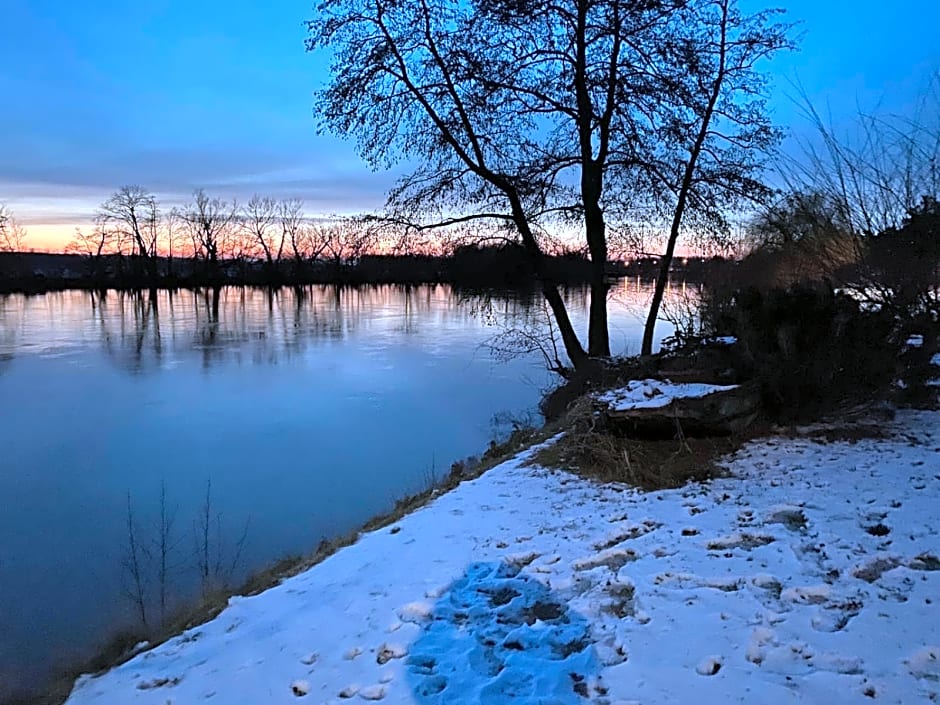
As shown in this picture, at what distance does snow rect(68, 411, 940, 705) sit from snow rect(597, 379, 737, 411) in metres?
1.03

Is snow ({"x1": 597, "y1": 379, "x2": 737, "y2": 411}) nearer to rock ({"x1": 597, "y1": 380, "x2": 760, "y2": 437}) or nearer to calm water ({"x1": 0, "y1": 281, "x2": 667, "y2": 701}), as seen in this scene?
rock ({"x1": 597, "y1": 380, "x2": 760, "y2": 437})

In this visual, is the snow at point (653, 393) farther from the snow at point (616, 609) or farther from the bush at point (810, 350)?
the snow at point (616, 609)

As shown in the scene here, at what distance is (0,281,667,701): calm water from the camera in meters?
6.24

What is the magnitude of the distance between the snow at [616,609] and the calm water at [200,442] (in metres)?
2.46

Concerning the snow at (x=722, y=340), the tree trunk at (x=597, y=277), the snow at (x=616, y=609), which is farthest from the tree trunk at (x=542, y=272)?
the snow at (x=616, y=609)

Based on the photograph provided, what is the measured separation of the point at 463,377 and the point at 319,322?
1465 centimetres

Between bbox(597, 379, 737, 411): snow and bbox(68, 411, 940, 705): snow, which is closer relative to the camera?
bbox(68, 411, 940, 705): snow

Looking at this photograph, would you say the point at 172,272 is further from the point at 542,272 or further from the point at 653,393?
the point at 653,393

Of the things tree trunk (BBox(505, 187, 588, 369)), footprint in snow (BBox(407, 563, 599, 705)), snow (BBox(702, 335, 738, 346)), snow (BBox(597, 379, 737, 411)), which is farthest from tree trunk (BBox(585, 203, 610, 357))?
footprint in snow (BBox(407, 563, 599, 705))

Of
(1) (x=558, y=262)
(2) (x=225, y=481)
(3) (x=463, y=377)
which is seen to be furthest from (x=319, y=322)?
(2) (x=225, y=481)

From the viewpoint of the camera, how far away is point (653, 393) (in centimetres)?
597

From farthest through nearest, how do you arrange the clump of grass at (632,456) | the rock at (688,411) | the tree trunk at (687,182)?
the tree trunk at (687,182), the rock at (688,411), the clump of grass at (632,456)

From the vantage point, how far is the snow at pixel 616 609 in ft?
8.59

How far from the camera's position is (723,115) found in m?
11.5
